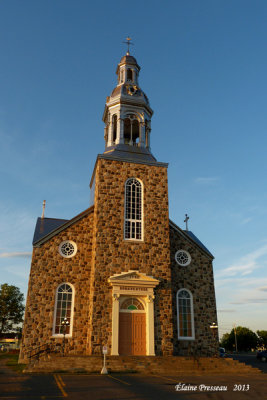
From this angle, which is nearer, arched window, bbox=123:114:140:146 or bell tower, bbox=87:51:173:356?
bell tower, bbox=87:51:173:356

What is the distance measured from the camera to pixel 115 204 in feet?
67.8

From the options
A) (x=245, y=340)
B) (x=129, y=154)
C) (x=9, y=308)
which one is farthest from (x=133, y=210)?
(x=245, y=340)

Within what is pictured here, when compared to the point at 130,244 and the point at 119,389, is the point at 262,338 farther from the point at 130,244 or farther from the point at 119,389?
the point at 119,389

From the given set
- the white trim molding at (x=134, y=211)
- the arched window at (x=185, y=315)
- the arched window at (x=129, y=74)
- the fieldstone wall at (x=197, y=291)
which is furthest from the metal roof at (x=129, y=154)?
the arched window at (x=185, y=315)

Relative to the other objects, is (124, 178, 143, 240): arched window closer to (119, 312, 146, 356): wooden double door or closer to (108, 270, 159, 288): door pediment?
(108, 270, 159, 288): door pediment

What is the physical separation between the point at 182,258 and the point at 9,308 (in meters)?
31.3

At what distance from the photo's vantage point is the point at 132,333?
1833 centimetres

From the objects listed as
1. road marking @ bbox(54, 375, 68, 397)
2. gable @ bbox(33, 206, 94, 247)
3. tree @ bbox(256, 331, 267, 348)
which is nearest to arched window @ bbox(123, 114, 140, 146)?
gable @ bbox(33, 206, 94, 247)

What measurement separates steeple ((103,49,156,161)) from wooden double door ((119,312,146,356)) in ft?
34.1

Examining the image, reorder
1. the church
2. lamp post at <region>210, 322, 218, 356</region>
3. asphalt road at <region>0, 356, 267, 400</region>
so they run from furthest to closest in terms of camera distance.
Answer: lamp post at <region>210, 322, 218, 356</region>, the church, asphalt road at <region>0, 356, 267, 400</region>

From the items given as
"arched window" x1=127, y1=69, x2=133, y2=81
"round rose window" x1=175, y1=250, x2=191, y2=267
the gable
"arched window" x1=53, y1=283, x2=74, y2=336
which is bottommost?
"arched window" x1=53, y1=283, x2=74, y2=336

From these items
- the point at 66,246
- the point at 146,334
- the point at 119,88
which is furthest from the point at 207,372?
the point at 119,88

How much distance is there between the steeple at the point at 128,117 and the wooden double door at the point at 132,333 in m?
10.4

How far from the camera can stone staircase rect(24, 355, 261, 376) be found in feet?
49.1
